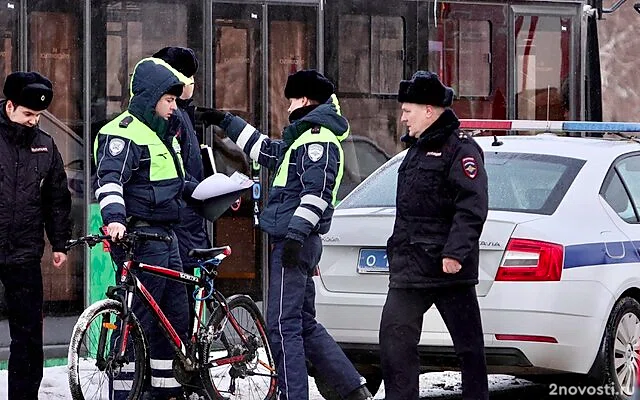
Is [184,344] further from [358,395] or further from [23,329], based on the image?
[358,395]

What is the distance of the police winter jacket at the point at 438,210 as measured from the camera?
24.3 feet

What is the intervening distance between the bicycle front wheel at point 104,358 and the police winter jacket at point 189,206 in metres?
0.98

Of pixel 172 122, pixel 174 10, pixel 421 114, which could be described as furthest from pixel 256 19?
pixel 421 114

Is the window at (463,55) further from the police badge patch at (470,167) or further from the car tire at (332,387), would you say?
the police badge patch at (470,167)

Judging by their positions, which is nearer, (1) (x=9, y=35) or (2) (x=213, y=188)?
(2) (x=213, y=188)

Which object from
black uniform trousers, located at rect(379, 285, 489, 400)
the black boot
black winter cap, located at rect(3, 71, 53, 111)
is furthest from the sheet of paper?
black uniform trousers, located at rect(379, 285, 489, 400)

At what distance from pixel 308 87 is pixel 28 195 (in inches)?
60.3

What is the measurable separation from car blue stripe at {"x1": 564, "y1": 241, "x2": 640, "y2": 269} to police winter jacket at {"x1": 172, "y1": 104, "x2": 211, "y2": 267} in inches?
78.6

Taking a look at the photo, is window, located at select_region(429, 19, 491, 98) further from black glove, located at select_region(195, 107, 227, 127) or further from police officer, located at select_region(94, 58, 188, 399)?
police officer, located at select_region(94, 58, 188, 399)

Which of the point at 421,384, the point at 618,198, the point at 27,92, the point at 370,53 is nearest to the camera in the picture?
the point at 27,92

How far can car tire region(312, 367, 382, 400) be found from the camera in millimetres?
8539

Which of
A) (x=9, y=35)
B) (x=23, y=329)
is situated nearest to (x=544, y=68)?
(x=9, y=35)

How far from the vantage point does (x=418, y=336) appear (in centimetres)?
755

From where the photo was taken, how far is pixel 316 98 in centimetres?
842
